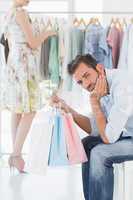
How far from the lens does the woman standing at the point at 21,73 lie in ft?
10.1

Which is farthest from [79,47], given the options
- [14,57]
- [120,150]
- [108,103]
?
[120,150]

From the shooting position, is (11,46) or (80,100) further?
(80,100)

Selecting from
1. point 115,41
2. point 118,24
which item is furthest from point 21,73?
point 118,24

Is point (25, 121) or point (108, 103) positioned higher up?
point (108, 103)

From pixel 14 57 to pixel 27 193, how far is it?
3.46 ft

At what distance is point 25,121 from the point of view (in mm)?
3297

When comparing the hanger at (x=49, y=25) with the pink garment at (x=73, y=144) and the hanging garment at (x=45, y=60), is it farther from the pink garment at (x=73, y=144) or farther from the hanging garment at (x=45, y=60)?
the pink garment at (x=73, y=144)

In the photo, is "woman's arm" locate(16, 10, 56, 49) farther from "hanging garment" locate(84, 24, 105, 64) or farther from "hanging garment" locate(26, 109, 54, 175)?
"hanging garment" locate(26, 109, 54, 175)

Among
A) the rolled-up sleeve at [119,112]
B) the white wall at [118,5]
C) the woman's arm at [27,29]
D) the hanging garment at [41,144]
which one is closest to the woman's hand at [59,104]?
the hanging garment at [41,144]

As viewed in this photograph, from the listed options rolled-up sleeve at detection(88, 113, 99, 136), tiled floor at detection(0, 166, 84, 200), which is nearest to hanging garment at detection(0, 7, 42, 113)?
tiled floor at detection(0, 166, 84, 200)

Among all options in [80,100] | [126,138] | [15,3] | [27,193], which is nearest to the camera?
[126,138]

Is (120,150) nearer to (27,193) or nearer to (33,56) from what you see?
(27,193)

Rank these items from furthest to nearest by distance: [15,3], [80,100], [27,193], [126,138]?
[80,100], [15,3], [27,193], [126,138]

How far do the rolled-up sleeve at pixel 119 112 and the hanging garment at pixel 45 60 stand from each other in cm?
141
